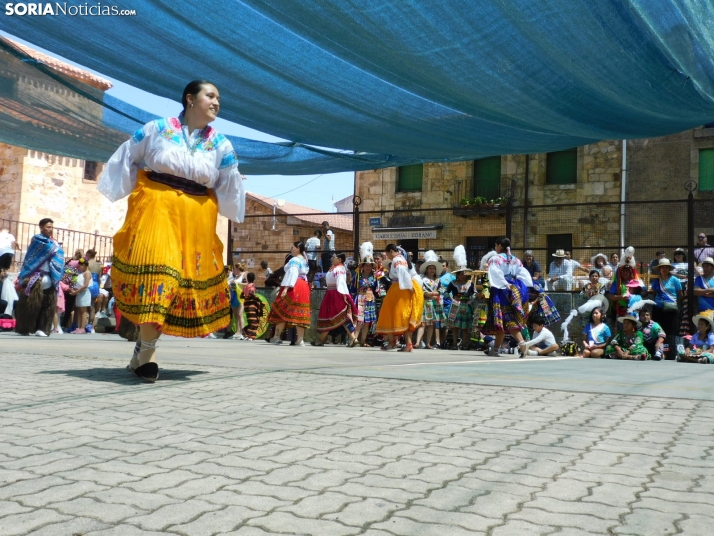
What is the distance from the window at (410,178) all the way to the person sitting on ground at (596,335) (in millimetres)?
18375

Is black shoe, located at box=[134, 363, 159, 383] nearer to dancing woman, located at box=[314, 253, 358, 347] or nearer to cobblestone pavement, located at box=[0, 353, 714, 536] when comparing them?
cobblestone pavement, located at box=[0, 353, 714, 536]

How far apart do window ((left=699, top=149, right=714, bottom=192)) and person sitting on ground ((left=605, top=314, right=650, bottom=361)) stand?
1680cm

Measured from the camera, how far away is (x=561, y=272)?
15.2m

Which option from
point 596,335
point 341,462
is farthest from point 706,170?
point 341,462

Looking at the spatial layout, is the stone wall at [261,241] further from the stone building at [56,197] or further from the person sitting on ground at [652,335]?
the person sitting on ground at [652,335]

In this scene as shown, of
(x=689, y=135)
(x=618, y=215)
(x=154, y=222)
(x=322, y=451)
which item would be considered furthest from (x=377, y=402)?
(x=689, y=135)

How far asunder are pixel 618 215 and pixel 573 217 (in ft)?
15.4

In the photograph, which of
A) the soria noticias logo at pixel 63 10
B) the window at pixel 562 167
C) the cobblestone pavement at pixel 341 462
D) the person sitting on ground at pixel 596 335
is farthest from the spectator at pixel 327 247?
the window at pixel 562 167

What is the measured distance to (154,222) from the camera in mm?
5031

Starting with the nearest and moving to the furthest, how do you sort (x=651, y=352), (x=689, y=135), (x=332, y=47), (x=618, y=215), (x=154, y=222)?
(x=154, y=222) → (x=332, y=47) → (x=651, y=352) → (x=618, y=215) → (x=689, y=135)

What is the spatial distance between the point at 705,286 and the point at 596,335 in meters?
1.83

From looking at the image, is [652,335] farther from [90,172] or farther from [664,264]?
[90,172]

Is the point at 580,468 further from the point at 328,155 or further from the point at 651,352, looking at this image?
the point at 651,352

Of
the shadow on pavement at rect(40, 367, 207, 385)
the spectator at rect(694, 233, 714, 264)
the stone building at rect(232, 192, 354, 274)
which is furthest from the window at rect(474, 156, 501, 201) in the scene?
the shadow on pavement at rect(40, 367, 207, 385)
